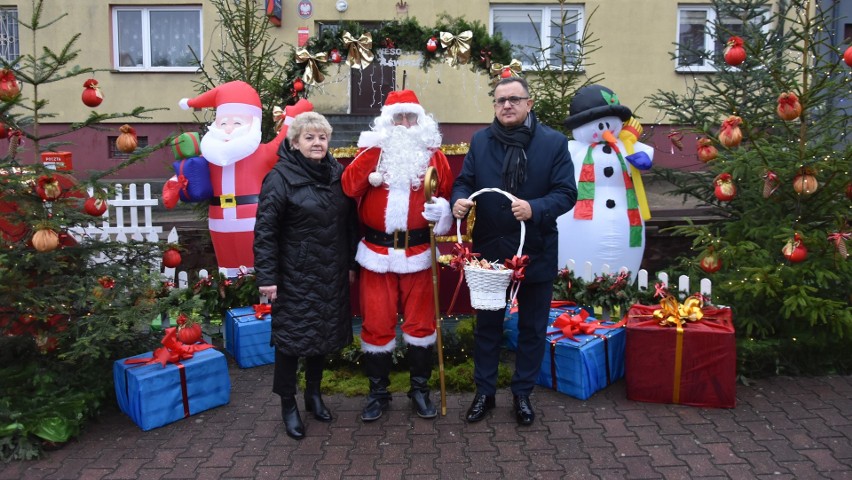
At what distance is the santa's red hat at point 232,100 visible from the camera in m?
5.73

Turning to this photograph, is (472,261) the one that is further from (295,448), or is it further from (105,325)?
(105,325)

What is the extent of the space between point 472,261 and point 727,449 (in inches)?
71.1

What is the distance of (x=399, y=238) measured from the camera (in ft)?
13.5

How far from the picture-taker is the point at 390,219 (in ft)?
13.4

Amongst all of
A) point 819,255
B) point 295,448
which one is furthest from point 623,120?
point 295,448

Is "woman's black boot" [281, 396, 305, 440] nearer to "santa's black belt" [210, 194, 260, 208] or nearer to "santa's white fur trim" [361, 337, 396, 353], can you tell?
"santa's white fur trim" [361, 337, 396, 353]

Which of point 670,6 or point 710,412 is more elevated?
point 670,6

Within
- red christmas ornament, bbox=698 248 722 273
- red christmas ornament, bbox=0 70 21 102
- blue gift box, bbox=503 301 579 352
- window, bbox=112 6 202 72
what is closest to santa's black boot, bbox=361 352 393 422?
blue gift box, bbox=503 301 579 352

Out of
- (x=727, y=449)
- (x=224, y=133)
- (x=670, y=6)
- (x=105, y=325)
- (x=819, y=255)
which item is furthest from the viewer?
(x=670, y=6)

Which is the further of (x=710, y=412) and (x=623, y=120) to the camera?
(x=623, y=120)

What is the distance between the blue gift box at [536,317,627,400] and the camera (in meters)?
4.47

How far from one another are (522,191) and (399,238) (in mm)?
812

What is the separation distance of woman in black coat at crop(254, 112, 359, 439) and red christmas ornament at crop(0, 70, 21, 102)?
5.06 feet

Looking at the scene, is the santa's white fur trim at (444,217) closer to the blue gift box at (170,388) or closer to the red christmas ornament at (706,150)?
the blue gift box at (170,388)
